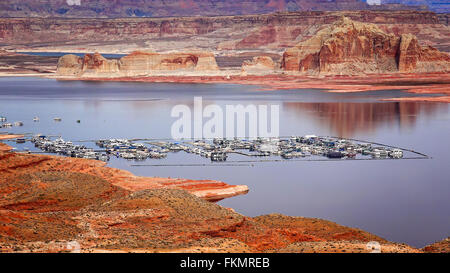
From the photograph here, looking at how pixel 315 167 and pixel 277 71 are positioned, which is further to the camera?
pixel 277 71

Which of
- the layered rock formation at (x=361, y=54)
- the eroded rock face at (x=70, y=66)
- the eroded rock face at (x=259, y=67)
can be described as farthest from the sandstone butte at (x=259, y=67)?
the eroded rock face at (x=70, y=66)

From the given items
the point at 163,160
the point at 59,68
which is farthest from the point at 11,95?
the point at 163,160

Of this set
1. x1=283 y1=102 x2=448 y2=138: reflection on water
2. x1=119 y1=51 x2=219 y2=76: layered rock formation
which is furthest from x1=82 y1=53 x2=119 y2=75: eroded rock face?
x1=283 y1=102 x2=448 y2=138: reflection on water

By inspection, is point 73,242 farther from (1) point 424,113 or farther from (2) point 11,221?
(1) point 424,113

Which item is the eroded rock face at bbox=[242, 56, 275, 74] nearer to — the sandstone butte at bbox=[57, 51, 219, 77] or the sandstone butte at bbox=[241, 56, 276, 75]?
the sandstone butte at bbox=[241, 56, 276, 75]

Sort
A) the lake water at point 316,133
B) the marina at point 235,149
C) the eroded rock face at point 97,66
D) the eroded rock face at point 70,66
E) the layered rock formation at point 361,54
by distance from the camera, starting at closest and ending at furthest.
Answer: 1. the lake water at point 316,133
2. the marina at point 235,149
3. the layered rock formation at point 361,54
4. the eroded rock face at point 97,66
5. the eroded rock face at point 70,66

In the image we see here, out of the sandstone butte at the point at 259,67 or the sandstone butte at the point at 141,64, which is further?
the sandstone butte at the point at 141,64

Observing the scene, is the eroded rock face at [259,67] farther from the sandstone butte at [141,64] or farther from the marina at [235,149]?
the marina at [235,149]

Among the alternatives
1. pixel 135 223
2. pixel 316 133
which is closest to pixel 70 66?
pixel 316 133
